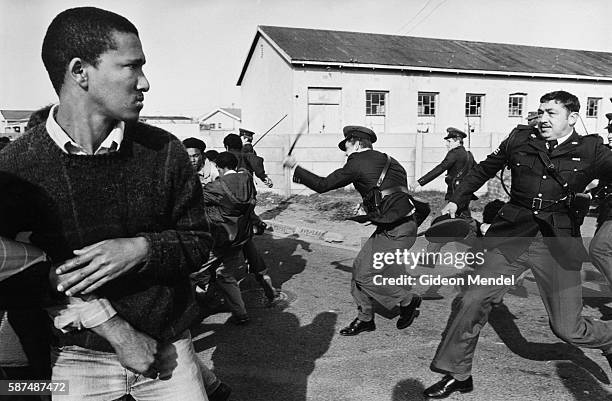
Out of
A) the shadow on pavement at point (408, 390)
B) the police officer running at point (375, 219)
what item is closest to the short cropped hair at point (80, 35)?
the shadow on pavement at point (408, 390)

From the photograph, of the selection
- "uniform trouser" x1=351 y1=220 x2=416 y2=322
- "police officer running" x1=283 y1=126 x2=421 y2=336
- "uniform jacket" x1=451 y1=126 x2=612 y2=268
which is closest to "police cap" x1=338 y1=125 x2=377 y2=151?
"police officer running" x1=283 y1=126 x2=421 y2=336

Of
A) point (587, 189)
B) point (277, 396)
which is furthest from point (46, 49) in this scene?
point (587, 189)

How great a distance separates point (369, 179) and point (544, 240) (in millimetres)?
1900

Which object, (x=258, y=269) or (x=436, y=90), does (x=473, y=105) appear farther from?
(x=258, y=269)

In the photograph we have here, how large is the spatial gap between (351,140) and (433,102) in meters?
20.1

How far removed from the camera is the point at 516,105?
2591 centimetres

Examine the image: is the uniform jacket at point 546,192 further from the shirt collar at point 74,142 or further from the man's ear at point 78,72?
the man's ear at point 78,72

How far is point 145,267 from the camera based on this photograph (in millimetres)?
1687

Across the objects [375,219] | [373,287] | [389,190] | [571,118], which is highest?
→ [571,118]

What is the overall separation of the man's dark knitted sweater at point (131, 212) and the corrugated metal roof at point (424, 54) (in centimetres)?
2055

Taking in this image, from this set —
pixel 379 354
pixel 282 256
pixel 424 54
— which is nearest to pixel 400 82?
pixel 424 54

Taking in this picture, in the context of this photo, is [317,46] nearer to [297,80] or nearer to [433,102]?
[297,80]

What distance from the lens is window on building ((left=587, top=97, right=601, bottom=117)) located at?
Result: 27062mm

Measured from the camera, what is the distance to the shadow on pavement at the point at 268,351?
3.87 metres
